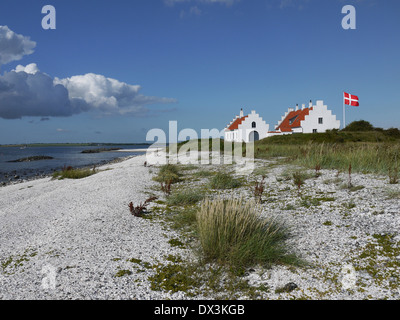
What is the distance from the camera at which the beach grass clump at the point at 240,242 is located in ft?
11.8

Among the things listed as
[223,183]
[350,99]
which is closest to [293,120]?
[350,99]

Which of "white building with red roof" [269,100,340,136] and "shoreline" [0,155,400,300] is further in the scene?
"white building with red roof" [269,100,340,136]

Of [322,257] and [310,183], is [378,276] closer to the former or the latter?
[322,257]

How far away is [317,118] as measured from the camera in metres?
43.0

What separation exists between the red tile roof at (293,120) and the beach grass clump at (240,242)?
141 feet

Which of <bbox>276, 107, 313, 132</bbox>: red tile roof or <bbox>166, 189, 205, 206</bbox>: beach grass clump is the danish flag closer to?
<bbox>276, 107, 313, 132</bbox>: red tile roof

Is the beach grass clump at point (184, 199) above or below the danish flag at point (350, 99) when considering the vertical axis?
below

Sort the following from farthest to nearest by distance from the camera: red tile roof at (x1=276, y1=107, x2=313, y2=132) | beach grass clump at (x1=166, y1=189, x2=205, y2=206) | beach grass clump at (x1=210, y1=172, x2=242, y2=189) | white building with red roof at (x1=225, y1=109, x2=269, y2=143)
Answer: white building with red roof at (x1=225, y1=109, x2=269, y2=143) < red tile roof at (x1=276, y1=107, x2=313, y2=132) < beach grass clump at (x1=210, y1=172, x2=242, y2=189) < beach grass clump at (x1=166, y1=189, x2=205, y2=206)

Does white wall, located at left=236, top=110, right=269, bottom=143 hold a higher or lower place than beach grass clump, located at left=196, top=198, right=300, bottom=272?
higher

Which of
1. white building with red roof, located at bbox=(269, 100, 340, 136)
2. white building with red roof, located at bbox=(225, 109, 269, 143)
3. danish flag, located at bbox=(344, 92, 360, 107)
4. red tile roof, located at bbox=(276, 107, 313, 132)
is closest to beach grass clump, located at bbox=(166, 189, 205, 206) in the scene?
danish flag, located at bbox=(344, 92, 360, 107)

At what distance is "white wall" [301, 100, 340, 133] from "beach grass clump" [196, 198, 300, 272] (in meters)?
42.4

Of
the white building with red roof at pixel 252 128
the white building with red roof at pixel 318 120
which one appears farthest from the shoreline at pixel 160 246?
the white building with red roof at pixel 252 128

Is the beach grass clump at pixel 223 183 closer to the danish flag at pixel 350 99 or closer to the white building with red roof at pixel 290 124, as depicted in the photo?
the danish flag at pixel 350 99

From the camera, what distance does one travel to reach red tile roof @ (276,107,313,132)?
1758 inches
